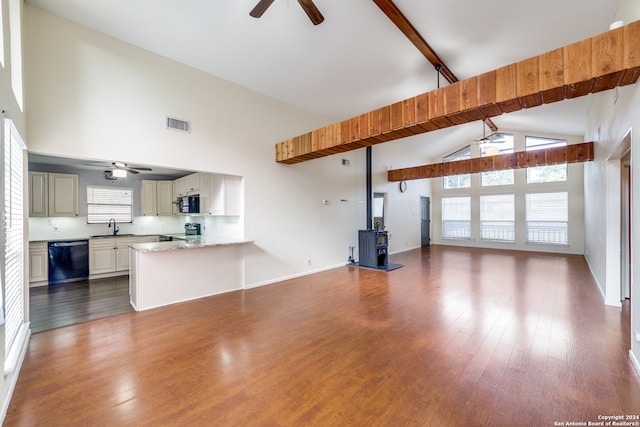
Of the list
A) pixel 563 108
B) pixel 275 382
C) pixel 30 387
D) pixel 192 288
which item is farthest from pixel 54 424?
pixel 563 108

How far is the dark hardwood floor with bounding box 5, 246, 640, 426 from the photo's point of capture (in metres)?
1.84

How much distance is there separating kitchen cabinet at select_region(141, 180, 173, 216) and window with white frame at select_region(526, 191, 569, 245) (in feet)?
36.8

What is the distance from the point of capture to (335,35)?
12.3 feet

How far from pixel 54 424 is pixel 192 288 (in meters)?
2.59

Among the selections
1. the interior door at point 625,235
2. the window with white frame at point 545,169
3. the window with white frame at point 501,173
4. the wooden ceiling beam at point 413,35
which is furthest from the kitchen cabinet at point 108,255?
the window with white frame at point 545,169

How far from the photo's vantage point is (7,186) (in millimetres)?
2180

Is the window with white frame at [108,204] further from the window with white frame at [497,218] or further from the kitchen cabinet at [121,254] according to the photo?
the window with white frame at [497,218]

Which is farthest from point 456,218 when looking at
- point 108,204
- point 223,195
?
point 108,204

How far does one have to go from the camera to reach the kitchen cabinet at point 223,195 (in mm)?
4758

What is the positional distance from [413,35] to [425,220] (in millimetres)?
8288

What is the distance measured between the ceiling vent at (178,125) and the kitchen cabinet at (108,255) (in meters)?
3.44

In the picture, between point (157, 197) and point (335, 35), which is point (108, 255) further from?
point (335, 35)

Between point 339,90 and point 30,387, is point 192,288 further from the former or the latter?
point 339,90

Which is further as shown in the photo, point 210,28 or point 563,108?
point 563,108
